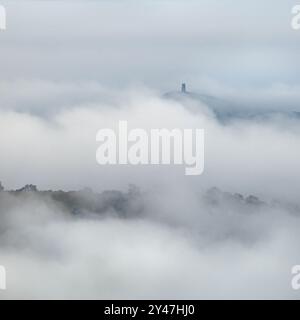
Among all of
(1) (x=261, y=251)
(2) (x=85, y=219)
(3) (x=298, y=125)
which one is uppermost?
(3) (x=298, y=125)

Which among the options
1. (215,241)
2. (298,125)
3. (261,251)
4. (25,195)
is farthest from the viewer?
(215,241)
